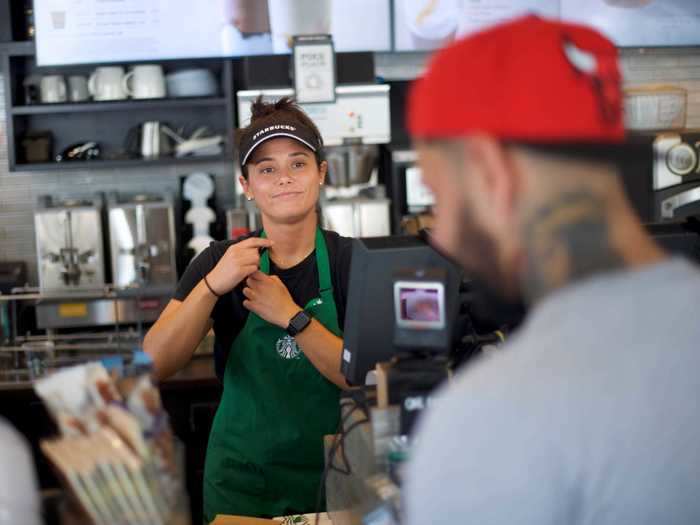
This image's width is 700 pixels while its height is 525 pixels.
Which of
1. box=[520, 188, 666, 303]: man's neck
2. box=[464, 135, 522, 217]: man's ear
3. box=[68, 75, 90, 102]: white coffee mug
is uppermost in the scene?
box=[68, 75, 90, 102]: white coffee mug

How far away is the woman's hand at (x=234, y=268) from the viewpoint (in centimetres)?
227

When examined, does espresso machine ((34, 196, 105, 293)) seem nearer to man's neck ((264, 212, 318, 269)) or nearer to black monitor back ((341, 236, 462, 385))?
man's neck ((264, 212, 318, 269))

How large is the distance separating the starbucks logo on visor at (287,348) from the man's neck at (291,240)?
0.18 metres

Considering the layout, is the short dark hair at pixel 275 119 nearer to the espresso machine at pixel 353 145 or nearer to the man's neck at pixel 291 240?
the man's neck at pixel 291 240

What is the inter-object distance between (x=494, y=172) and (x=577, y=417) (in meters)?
0.24

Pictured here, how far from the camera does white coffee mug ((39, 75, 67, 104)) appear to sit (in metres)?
4.96

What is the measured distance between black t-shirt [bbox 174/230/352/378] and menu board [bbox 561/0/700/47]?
10.7 ft

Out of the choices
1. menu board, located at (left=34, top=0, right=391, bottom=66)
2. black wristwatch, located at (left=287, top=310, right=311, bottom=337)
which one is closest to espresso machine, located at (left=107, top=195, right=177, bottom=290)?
menu board, located at (left=34, top=0, right=391, bottom=66)

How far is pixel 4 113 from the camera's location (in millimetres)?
5234

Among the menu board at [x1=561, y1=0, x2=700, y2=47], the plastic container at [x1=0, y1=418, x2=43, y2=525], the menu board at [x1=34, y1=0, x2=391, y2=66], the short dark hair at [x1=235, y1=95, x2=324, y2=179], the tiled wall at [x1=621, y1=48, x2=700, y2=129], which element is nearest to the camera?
the plastic container at [x1=0, y1=418, x2=43, y2=525]

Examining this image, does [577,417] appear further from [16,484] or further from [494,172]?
[16,484]

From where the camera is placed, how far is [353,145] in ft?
15.6

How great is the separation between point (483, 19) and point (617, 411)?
4452 mm

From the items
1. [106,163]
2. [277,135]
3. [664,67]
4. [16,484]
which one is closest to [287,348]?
[277,135]
